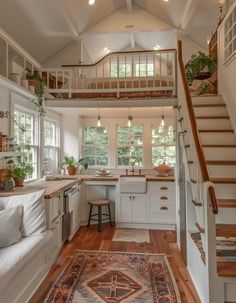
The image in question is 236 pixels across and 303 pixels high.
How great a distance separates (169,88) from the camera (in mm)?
4566

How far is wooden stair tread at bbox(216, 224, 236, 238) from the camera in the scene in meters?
2.35

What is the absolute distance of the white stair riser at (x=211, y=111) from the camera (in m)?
3.80

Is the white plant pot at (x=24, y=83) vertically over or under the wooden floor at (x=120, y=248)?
over

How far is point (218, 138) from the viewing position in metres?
3.44

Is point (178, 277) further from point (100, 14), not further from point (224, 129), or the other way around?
point (100, 14)

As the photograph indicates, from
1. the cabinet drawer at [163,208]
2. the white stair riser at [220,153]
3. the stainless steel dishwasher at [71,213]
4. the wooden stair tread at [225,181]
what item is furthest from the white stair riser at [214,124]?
the stainless steel dishwasher at [71,213]

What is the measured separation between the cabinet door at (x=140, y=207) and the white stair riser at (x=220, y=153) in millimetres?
1901

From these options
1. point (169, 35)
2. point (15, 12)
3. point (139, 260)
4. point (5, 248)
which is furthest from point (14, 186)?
point (169, 35)

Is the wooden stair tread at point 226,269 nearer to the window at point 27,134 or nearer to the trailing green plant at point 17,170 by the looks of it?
the trailing green plant at point 17,170

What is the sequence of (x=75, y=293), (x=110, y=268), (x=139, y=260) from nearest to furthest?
1. (x=75, y=293)
2. (x=110, y=268)
3. (x=139, y=260)

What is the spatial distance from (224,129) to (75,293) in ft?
9.09

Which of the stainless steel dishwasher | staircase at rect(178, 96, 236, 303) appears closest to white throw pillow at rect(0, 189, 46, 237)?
the stainless steel dishwasher

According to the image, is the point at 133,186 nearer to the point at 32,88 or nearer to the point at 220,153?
the point at 220,153

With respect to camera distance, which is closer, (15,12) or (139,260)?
(139,260)
